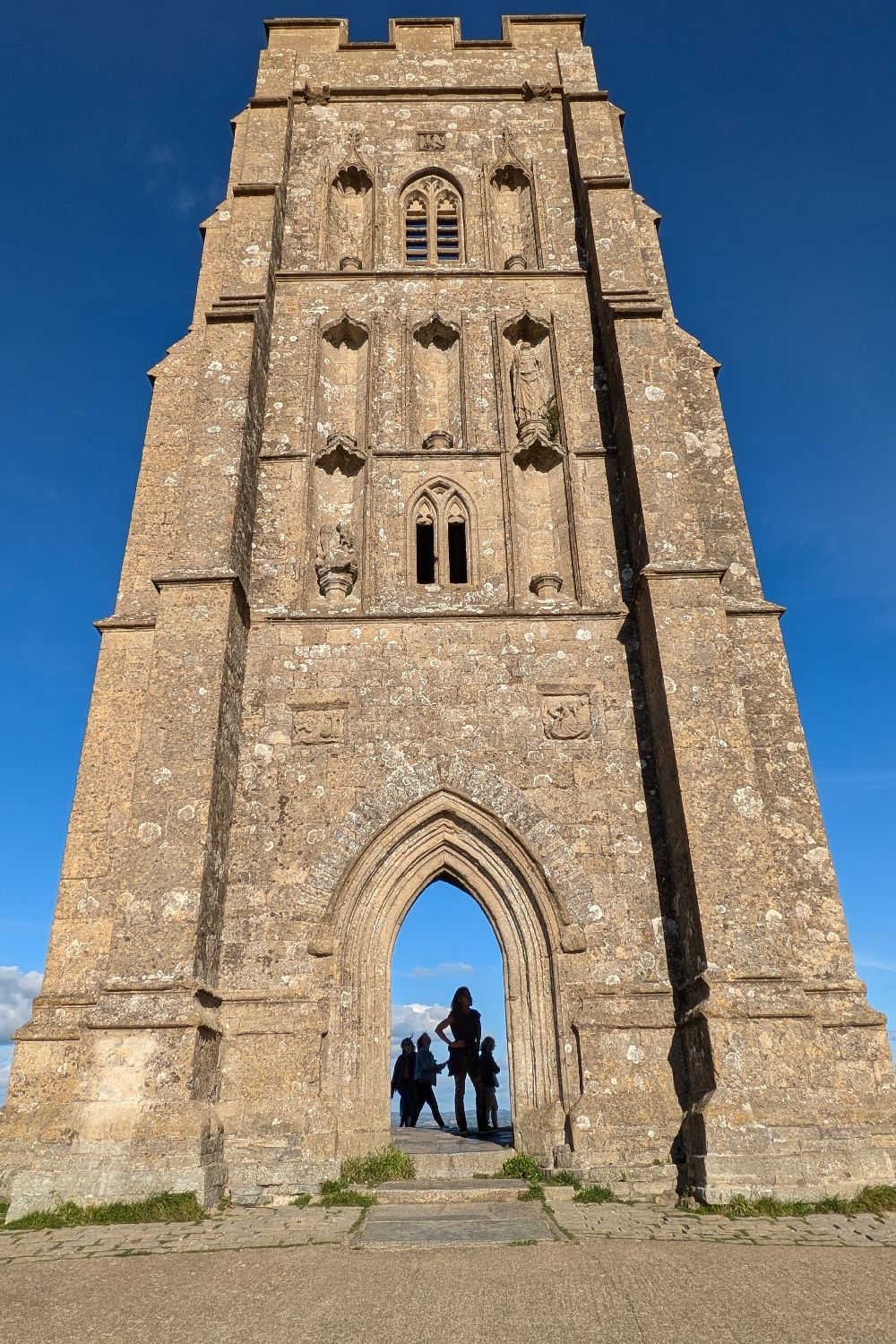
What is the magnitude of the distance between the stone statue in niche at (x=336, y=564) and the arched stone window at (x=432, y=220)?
21.1ft

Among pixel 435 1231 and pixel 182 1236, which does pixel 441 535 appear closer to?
pixel 435 1231

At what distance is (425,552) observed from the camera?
12297mm

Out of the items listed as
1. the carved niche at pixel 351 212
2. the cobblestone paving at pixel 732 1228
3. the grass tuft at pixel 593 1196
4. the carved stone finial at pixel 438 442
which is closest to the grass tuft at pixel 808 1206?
the cobblestone paving at pixel 732 1228

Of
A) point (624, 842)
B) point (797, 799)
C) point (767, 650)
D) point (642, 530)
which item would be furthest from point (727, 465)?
point (624, 842)

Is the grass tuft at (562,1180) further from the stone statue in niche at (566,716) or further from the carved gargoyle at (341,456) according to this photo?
→ the carved gargoyle at (341,456)

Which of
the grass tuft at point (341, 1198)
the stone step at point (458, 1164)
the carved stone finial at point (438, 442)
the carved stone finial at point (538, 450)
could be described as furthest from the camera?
the carved stone finial at point (438, 442)

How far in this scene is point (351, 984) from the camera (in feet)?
29.5

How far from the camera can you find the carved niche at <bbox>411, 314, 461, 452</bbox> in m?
12.8

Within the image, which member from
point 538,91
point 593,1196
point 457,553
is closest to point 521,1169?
point 593,1196

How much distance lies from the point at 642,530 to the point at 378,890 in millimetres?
5305

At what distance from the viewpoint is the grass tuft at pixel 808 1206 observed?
656 centimetres

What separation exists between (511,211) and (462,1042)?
13678mm

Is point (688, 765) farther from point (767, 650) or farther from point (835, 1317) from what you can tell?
point (835, 1317)

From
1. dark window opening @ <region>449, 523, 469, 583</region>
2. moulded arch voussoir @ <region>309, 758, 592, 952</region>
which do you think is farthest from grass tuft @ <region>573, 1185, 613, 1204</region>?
dark window opening @ <region>449, 523, 469, 583</region>
